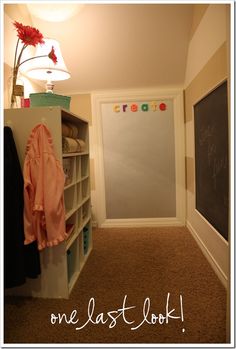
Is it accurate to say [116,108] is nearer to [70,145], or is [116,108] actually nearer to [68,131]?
[68,131]

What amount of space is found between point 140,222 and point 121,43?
2.15m

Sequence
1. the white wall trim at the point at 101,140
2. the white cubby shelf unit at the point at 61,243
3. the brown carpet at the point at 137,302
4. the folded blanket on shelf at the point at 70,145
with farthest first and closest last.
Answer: the white wall trim at the point at 101,140, the folded blanket on shelf at the point at 70,145, the white cubby shelf unit at the point at 61,243, the brown carpet at the point at 137,302

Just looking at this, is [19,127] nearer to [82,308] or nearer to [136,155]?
[82,308]

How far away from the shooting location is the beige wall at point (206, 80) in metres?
1.80

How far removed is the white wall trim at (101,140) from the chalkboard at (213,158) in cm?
58

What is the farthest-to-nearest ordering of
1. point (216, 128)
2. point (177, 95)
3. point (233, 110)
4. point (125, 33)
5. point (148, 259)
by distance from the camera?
point (177, 95) → point (125, 33) → point (148, 259) → point (216, 128) → point (233, 110)

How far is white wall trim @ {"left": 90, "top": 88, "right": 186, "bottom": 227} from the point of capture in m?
3.16

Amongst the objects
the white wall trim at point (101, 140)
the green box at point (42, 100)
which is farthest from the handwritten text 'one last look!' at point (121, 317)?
the white wall trim at point (101, 140)

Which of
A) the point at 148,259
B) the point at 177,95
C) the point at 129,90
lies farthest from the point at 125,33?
the point at 148,259

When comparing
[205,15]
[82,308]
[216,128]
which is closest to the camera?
[82,308]

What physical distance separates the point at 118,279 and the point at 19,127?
1323 mm

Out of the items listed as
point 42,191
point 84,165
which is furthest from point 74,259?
point 84,165

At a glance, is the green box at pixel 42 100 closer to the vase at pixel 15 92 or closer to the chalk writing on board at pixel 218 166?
the vase at pixel 15 92

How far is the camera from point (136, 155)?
3281 mm
